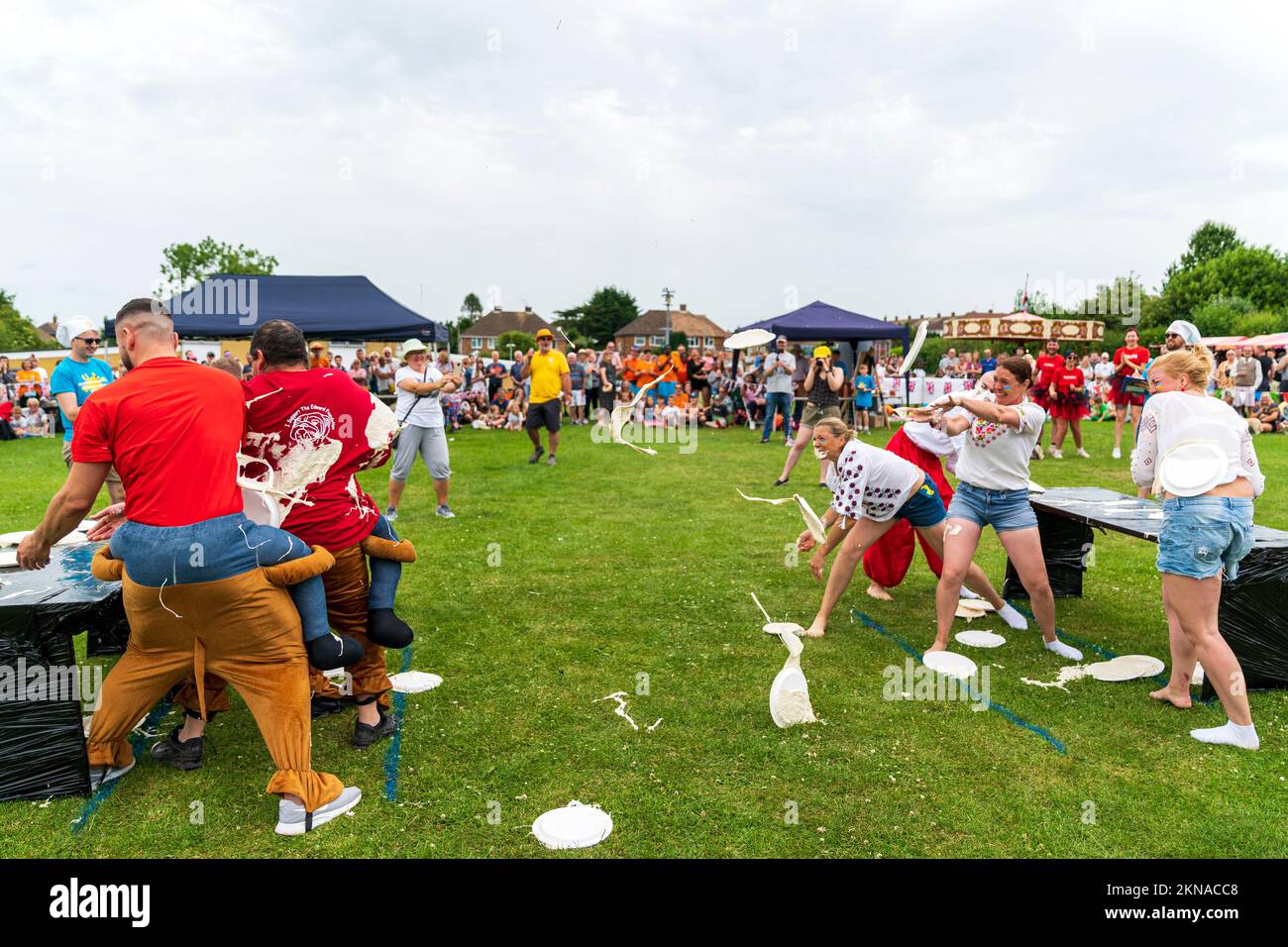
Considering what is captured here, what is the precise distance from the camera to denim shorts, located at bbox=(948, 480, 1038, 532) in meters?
4.64

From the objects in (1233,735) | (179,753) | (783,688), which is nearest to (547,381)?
(783,688)

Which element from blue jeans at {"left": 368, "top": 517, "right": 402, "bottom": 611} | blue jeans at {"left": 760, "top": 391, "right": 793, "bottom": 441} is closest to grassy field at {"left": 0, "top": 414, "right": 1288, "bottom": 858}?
blue jeans at {"left": 368, "top": 517, "right": 402, "bottom": 611}

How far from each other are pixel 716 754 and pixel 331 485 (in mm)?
2080

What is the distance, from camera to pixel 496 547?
7223 millimetres

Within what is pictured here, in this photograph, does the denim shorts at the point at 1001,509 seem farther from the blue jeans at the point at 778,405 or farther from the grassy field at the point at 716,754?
the blue jeans at the point at 778,405

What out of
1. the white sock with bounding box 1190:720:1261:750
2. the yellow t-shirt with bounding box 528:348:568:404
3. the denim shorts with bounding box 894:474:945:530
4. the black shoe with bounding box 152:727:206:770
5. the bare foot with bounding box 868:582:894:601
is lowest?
the black shoe with bounding box 152:727:206:770

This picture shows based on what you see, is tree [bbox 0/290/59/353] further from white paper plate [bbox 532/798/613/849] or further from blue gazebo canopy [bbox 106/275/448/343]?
white paper plate [bbox 532/798/613/849]

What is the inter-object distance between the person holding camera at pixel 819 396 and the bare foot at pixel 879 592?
4.81 m

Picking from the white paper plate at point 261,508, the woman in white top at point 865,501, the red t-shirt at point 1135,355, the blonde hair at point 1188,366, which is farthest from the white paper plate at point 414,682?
the red t-shirt at point 1135,355

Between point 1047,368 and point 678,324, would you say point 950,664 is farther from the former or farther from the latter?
point 678,324

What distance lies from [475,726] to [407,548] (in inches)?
36.3

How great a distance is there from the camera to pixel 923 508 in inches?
200

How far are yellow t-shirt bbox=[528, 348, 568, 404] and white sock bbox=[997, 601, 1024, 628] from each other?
749 cm

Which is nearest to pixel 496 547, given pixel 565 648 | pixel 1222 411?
pixel 565 648
